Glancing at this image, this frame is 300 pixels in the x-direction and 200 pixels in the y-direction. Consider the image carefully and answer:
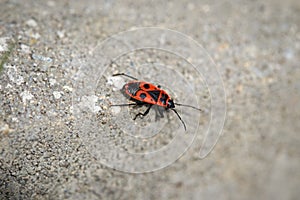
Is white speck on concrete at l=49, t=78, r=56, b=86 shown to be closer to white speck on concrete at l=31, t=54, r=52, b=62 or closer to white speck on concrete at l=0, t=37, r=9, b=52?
white speck on concrete at l=31, t=54, r=52, b=62

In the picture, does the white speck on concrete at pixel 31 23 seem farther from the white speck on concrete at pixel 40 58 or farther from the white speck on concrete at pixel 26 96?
the white speck on concrete at pixel 26 96

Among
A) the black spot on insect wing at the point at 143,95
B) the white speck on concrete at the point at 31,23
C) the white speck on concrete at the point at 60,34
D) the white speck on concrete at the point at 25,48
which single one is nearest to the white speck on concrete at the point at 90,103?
the black spot on insect wing at the point at 143,95

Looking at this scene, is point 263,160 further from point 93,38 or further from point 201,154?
point 93,38

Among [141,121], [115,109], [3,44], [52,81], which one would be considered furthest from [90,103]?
[3,44]

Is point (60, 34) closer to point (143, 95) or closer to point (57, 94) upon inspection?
point (57, 94)

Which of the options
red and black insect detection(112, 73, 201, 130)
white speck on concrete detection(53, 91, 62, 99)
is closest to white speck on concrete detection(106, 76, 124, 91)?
red and black insect detection(112, 73, 201, 130)

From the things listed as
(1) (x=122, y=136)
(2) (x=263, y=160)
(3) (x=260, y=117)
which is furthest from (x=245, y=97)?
(1) (x=122, y=136)

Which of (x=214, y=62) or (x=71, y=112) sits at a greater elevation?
(x=214, y=62)
